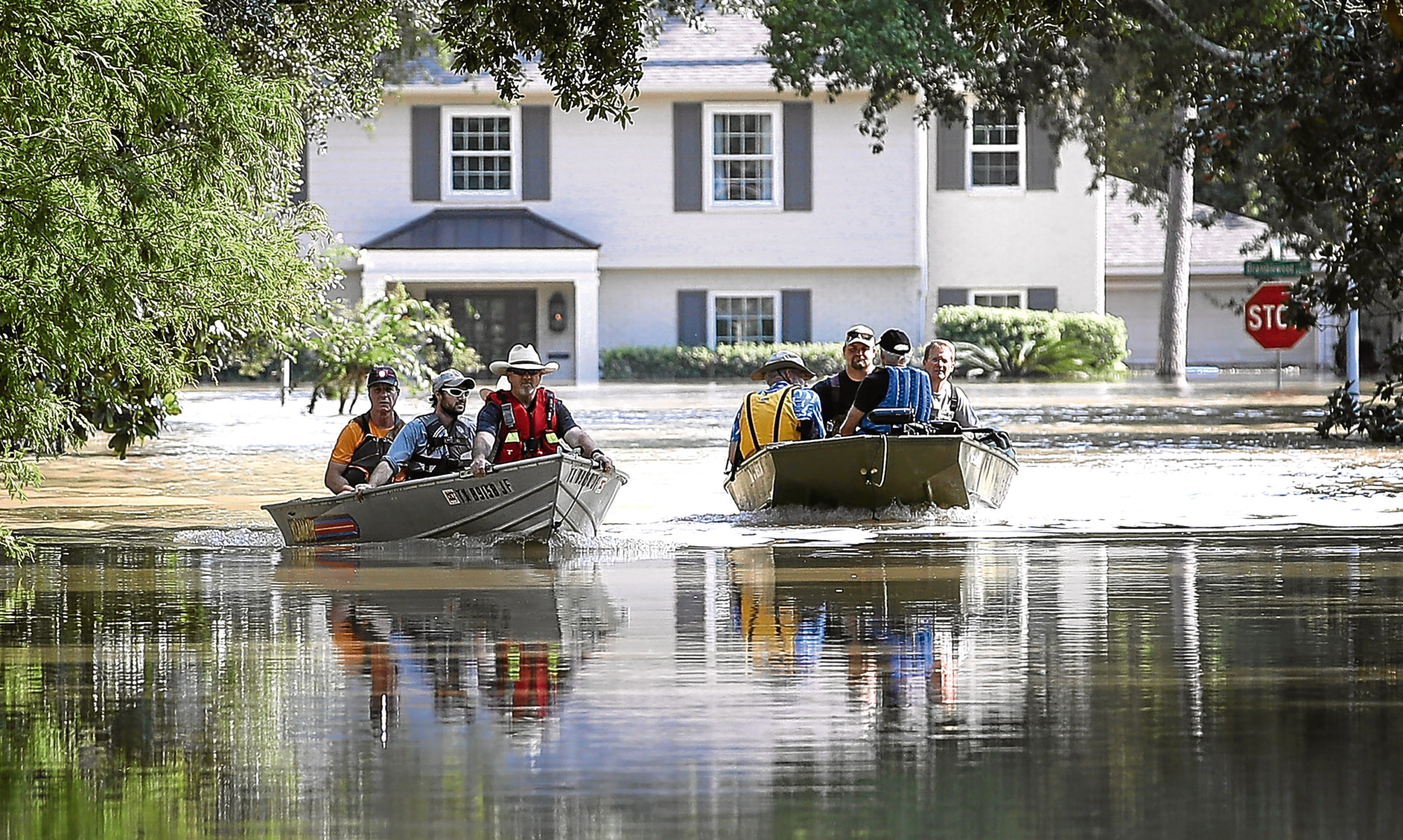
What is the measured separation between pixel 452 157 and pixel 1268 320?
1695 centimetres

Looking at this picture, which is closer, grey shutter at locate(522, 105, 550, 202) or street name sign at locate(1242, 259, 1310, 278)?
street name sign at locate(1242, 259, 1310, 278)

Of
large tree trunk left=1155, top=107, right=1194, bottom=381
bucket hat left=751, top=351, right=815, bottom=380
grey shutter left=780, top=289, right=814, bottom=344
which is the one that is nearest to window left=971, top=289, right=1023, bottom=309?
large tree trunk left=1155, top=107, right=1194, bottom=381

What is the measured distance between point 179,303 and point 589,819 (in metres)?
7.97

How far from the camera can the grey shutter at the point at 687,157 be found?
45531mm

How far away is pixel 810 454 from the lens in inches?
629

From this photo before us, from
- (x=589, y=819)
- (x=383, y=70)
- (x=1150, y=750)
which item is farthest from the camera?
(x=383, y=70)

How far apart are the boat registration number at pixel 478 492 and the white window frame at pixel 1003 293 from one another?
1354 inches

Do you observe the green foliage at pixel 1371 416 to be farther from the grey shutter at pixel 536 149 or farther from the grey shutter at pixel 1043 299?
the grey shutter at pixel 536 149

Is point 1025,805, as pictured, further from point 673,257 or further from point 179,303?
point 673,257

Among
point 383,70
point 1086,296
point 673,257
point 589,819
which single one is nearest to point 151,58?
point 589,819

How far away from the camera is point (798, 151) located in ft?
149

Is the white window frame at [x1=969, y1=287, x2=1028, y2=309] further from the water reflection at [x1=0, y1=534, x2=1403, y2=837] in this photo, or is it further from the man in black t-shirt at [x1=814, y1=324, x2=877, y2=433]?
the water reflection at [x1=0, y1=534, x2=1403, y2=837]

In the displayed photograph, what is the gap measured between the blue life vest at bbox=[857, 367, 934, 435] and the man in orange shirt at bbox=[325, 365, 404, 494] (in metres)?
3.47

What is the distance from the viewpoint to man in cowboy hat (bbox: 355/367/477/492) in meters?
14.6
